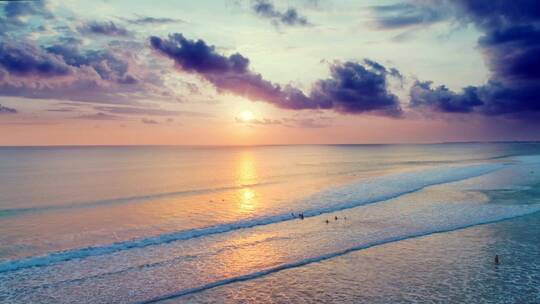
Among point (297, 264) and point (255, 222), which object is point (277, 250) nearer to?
point (297, 264)

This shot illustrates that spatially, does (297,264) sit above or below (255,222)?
above

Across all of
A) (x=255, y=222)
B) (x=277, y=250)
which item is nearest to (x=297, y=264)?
(x=277, y=250)

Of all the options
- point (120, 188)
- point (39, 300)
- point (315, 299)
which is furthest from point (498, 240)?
point (120, 188)

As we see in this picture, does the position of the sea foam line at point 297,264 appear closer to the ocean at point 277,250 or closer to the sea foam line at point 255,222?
the ocean at point 277,250

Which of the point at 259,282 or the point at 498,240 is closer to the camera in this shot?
the point at 259,282

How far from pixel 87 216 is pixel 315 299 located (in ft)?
91.1

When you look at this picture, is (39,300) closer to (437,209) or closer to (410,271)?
(410,271)

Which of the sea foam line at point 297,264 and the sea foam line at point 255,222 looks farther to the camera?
the sea foam line at point 255,222

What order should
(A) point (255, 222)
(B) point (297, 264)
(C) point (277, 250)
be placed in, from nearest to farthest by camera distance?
(B) point (297, 264) < (C) point (277, 250) < (A) point (255, 222)

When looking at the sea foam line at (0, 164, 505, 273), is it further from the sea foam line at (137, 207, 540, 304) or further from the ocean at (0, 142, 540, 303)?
the sea foam line at (137, 207, 540, 304)

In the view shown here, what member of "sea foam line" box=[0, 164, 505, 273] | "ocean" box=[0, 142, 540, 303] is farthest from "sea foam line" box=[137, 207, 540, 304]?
"sea foam line" box=[0, 164, 505, 273]

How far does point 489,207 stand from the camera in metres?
36.2

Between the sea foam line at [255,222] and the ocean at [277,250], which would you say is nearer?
the ocean at [277,250]

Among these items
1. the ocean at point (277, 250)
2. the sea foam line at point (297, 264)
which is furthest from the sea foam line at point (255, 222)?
the sea foam line at point (297, 264)
